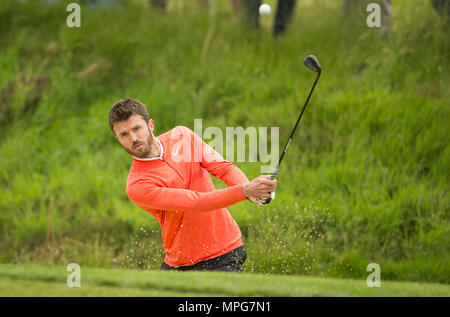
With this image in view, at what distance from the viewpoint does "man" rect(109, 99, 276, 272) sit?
156 inches

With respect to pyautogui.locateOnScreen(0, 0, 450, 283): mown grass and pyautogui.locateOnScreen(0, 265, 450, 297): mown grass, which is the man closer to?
pyautogui.locateOnScreen(0, 265, 450, 297): mown grass

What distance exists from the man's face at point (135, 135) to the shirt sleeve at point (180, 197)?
209mm

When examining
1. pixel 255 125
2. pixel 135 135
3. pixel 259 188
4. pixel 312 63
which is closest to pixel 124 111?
pixel 135 135

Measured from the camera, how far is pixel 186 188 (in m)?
4.25

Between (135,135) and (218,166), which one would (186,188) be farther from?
(135,135)

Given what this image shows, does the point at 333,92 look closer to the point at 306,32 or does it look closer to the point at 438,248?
the point at 306,32

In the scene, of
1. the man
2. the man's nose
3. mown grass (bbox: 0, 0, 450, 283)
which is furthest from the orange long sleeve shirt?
mown grass (bbox: 0, 0, 450, 283)

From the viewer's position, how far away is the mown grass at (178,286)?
11.9 ft

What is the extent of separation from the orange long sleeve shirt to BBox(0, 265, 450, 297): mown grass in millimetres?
364

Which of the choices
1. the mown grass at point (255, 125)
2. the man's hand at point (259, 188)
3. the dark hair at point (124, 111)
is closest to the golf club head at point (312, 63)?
the man's hand at point (259, 188)

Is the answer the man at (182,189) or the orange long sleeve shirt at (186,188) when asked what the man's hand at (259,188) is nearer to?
the man at (182,189)

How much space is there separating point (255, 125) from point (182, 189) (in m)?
4.86

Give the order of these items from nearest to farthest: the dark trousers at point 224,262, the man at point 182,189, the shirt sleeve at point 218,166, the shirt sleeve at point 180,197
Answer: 1. the shirt sleeve at point 180,197
2. the man at point 182,189
3. the shirt sleeve at point 218,166
4. the dark trousers at point 224,262

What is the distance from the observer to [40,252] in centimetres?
820
